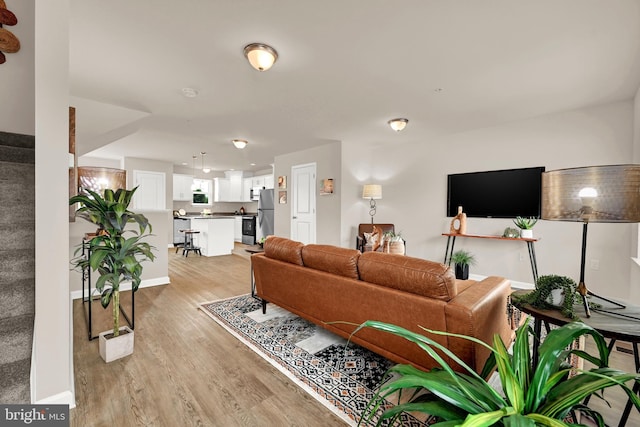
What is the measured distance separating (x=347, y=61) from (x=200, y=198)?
757cm

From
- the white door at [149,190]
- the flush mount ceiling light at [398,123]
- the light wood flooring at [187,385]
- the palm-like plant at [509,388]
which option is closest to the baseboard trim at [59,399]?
the light wood flooring at [187,385]

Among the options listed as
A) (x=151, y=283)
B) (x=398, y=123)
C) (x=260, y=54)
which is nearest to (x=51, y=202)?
(x=260, y=54)

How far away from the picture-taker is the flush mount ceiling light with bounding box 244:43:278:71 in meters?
2.20

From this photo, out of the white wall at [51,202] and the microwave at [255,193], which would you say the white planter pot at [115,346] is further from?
the microwave at [255,193]

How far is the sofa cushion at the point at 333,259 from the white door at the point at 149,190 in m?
6.00

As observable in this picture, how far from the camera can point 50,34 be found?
58.7 inches

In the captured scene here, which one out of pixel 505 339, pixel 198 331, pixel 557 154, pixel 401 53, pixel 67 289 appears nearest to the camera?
pixel 67 289

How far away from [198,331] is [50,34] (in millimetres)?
2365

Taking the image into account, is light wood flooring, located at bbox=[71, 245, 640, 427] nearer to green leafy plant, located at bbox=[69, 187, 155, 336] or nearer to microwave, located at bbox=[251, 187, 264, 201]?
green leafy plant, located at bbox=[69, 187, 155, 336]

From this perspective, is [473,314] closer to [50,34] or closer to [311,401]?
[311,401]

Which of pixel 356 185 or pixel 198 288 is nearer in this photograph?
pixel 198 288

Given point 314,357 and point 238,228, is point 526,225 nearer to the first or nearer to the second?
point 314,357

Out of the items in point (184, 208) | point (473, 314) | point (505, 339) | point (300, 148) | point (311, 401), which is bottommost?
point (311, 401)

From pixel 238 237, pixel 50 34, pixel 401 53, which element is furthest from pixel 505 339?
pixel 238 237
